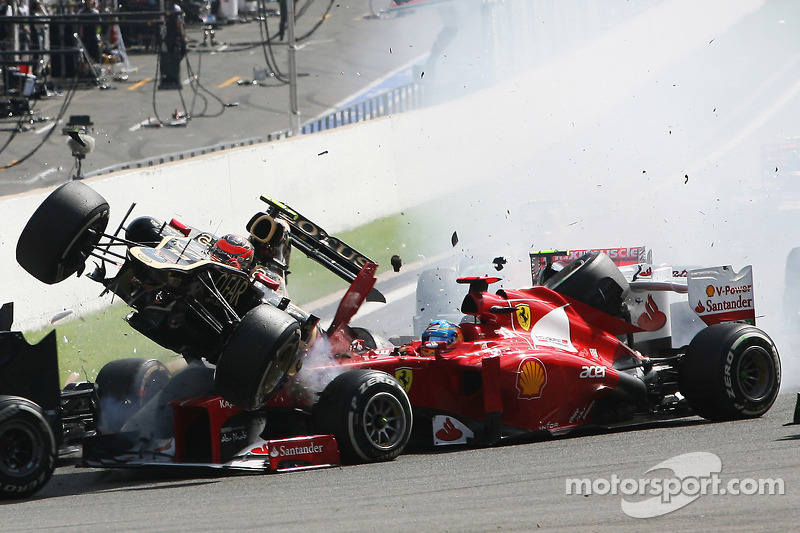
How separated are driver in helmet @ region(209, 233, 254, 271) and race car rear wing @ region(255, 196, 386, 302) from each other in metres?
1.13

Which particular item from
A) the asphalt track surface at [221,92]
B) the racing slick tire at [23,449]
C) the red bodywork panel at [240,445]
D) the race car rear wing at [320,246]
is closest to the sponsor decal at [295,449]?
the red bodywork panel at [240,445]

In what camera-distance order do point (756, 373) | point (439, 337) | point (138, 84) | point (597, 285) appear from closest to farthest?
point (439, 337) < point (756, 373) < point (597, 285) < point (138, 84)

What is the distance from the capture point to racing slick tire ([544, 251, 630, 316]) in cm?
978

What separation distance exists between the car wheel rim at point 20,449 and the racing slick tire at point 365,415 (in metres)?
1.95

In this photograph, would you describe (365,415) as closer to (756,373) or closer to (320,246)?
(320,246)

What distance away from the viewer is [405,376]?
889 cm

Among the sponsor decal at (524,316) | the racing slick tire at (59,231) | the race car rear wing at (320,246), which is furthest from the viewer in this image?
the race car rear wing at (320,246)

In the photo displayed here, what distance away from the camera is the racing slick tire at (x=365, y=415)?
27.0 ft

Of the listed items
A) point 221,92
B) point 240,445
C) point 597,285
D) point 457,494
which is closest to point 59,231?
point 240,445

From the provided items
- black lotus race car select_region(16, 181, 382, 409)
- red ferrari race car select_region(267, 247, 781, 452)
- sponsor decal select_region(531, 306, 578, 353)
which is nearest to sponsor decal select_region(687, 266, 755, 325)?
red ferrari race car select_region(267, 247, 781, 452)

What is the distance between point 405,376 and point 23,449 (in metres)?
2.82

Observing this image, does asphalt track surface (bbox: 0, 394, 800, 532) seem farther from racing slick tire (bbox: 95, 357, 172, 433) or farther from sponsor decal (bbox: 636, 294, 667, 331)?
sponsor decal (bbox: 636, 294, 667, 331)

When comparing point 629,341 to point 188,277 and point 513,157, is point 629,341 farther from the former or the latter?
point 513,157

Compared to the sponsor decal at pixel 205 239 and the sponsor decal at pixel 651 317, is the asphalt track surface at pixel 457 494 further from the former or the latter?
the sponsor decal at pixel 205 239
